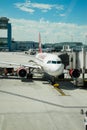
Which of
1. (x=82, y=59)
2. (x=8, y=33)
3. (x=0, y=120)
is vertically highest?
(x=8, y=33)

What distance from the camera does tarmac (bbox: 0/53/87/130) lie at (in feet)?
56.0

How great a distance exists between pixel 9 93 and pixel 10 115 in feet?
28.5

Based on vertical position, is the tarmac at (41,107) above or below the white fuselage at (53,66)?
below

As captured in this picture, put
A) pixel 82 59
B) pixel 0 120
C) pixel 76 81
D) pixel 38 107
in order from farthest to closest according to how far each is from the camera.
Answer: pixel 76 81 → pixel 82 59 → pixel 38 107 → pixel 0 120

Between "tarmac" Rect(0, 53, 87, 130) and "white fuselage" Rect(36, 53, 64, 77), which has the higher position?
"white fuselage" Rect(36, 53, 64, 77)

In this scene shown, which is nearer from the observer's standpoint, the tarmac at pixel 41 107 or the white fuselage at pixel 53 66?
→ the tarmac at pixel 41 107

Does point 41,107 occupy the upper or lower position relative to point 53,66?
lower

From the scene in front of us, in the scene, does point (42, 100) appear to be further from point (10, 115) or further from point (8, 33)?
point (8, 33)

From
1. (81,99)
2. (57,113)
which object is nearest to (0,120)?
(57,113)

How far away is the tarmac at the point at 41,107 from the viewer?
17062 mm

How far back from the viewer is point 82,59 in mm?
32156

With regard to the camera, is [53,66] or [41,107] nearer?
[41,107]

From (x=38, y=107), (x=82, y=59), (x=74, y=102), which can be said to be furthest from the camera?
(x=82, y=59)

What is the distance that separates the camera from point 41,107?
2161cm
